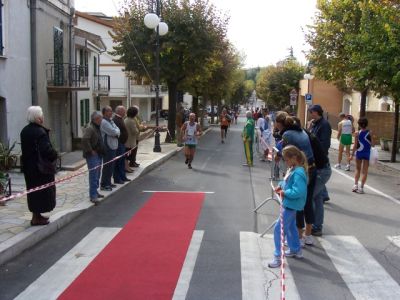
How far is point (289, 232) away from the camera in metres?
6.34

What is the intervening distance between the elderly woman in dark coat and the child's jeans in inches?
126

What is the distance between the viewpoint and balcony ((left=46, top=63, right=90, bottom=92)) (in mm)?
16741

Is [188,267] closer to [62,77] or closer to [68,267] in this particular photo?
[68,267]

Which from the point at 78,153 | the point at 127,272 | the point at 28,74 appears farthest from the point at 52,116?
the point at 127,272

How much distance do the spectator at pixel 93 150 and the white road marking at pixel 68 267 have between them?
169cm

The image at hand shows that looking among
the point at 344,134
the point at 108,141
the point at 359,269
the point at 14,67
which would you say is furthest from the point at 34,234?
the point at 344,134

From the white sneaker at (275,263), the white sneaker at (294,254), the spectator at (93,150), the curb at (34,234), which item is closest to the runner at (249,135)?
the spectator at (93,150)

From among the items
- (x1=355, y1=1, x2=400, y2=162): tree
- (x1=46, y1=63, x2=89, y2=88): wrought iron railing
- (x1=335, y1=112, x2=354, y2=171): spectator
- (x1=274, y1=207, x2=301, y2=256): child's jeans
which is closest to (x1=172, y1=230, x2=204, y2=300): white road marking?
(x1=274, y1=207, x2=301, y2=256): child's jeans

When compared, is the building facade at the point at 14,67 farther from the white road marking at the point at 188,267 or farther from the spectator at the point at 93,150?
the white road marking at the point at 188,267

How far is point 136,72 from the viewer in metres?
26.7

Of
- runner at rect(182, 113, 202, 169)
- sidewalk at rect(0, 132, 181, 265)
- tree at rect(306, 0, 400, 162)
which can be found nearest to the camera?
sidewalk at rect(0, 132, 181, 265)

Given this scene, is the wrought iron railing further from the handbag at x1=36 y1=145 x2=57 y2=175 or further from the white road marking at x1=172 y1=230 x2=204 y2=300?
the white road marking at x1=172 y1=230 x2=204 y2=300

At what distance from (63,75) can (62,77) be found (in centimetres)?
15

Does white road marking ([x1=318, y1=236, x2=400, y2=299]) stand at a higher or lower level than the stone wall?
lower
